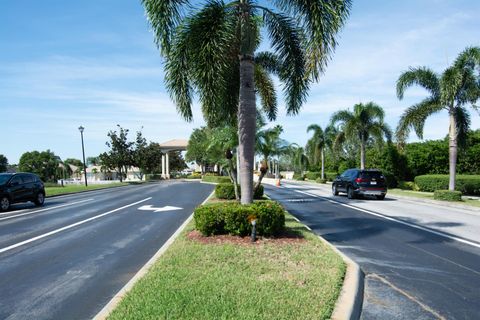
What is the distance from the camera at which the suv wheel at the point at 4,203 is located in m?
18.1

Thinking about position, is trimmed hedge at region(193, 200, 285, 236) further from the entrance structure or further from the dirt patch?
the entrance structure

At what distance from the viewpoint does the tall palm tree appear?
8922 mm

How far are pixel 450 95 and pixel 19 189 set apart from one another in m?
21.7

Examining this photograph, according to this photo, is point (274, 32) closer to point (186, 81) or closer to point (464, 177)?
point (186, 81)

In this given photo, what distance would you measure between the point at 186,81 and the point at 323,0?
12.3 feet

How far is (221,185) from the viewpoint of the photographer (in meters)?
21.2

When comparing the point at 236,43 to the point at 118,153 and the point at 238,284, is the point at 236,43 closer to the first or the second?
the point at 238,284

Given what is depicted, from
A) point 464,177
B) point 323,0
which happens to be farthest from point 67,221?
point 464,177

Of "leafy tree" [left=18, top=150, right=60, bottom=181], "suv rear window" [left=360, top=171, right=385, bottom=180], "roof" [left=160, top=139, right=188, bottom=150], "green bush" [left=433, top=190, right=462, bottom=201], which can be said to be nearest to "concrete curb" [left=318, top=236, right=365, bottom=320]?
"green bush" [left=433, top=190, right=462, bottom=201]

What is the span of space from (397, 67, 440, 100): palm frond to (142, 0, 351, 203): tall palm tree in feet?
47.6

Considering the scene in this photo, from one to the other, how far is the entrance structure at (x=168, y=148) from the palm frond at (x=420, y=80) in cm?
6115

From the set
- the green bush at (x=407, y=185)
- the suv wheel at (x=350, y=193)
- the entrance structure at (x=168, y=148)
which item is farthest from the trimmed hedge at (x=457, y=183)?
the entrance structure at (x=168, y=148)

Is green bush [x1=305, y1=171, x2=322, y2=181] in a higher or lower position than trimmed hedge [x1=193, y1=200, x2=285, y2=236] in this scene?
lower

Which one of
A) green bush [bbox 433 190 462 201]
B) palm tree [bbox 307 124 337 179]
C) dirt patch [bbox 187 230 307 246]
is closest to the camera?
dirt patch [bbox 187 230 307 246]
